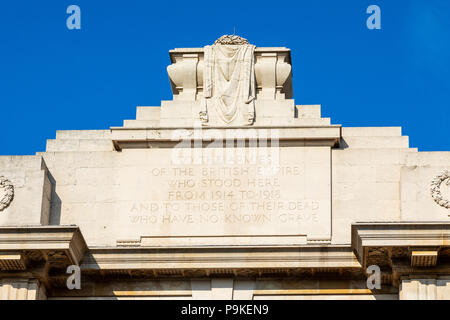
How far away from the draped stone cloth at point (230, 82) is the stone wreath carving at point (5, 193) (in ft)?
20.5

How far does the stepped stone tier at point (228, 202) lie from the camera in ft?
136

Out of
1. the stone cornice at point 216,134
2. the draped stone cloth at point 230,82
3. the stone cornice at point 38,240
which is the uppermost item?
the draped stone cloth at point 230,82

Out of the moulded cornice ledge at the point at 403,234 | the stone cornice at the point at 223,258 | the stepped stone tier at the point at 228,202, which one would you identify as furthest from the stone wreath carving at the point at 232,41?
the moulded cornice ledge at the point at 403,234

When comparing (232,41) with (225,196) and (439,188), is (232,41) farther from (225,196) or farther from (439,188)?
(439,188)

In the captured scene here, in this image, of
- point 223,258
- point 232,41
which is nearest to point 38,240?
point 223,258

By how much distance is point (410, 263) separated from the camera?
41094mm

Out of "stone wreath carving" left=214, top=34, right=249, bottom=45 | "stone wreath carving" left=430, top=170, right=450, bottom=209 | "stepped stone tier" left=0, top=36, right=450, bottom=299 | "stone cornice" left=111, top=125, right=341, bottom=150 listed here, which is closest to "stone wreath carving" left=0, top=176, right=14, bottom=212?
"stepped stone tier" left=0, top=36, right=450, bottom=299

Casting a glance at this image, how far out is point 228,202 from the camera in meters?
43.9

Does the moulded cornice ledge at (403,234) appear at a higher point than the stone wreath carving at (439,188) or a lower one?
lower

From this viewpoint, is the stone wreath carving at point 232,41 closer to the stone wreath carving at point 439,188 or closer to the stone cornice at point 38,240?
the stone wreath carving at point 439,188

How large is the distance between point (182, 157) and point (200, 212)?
1854mm

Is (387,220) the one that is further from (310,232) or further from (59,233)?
(59,233)

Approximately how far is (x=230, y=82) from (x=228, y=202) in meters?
3.98

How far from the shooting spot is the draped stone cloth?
45.0 meters
